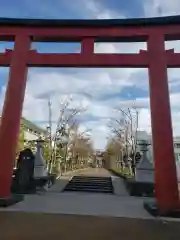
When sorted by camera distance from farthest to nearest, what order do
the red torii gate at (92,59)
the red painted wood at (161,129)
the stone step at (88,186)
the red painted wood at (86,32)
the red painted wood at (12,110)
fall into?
the stone step at (88,186) → the red painted wood at (86,32) → the red painted wood at (12,110) → the red torii gate at (92,59) → the red painted wood at (161,129)

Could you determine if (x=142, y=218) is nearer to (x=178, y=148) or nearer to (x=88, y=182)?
(x=88, y=182)

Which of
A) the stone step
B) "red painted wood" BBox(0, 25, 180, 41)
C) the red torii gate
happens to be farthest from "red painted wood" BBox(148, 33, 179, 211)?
the stone step

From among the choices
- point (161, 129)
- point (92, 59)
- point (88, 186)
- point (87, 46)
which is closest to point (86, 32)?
point (87, 46)

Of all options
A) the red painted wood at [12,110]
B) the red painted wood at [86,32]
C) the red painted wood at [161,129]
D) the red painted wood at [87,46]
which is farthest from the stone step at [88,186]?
the red painted wood at [86,32]

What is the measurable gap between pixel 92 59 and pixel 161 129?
3073 millimetres

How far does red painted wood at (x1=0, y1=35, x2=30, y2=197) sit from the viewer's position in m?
8.83

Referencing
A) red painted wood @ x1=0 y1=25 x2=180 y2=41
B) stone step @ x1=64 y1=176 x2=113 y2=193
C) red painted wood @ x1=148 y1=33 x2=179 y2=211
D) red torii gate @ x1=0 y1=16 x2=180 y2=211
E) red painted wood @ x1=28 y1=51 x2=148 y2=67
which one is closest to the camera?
red painted wood @ x1=148 y1=33 x2=179 y2=211

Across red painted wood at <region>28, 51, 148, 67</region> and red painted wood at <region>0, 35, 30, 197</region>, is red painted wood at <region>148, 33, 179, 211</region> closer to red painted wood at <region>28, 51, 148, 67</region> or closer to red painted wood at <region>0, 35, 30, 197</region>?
red painted wood at <region>28, 51, 148, 67</region>

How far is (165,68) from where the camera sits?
30.1 ft

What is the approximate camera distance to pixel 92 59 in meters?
9.42

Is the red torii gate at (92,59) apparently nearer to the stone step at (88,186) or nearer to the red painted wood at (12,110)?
the red painted wood at (12,110)

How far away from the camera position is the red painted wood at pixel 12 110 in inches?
348

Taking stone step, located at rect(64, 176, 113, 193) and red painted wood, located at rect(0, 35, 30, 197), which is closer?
red painted wood, located at rect(0, 35, 30, 197)

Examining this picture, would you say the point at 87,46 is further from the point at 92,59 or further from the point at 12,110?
the point at 12,110
